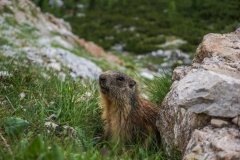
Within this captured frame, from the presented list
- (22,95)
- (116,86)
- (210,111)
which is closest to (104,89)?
(116,86)

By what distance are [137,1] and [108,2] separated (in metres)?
2.30

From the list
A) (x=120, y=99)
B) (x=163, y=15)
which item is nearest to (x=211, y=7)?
(x=163, y=15)

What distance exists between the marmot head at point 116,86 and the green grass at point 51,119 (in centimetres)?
30

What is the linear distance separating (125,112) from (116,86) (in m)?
0.40

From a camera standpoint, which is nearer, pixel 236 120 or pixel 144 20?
pixel 236 120

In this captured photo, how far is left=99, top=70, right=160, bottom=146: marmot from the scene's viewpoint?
18.7ft

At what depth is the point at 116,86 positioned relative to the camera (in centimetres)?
600

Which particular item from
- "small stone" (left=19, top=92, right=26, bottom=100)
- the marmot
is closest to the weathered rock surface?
the marmot

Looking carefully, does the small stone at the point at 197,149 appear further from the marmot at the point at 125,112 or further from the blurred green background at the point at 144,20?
the blurred green background at the point at 144,20

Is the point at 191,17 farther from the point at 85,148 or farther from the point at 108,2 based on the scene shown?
the point at 85,148

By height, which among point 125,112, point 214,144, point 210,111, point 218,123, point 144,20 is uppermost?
point 210,111

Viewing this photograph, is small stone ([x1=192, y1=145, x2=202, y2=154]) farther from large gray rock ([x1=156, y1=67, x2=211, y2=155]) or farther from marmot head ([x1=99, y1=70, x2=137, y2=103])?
marmot head ([x1=99, y1=70, x2=137, y2=103])

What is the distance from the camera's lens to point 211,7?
2872cm

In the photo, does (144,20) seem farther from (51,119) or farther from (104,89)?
(51,119)
